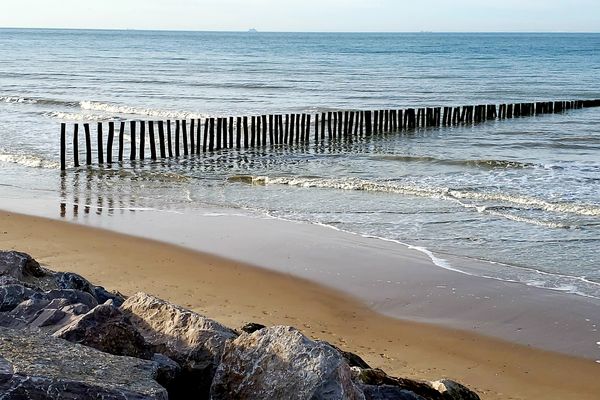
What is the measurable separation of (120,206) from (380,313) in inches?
327

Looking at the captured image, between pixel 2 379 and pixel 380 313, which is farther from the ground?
pixel 2 379

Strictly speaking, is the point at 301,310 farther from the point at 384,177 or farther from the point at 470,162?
the point at 470,162

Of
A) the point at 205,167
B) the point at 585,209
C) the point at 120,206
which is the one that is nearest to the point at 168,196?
the point at 120,206

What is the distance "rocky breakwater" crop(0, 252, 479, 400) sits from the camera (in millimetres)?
4500

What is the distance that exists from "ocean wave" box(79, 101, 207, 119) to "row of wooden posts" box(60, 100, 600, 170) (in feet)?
9.67

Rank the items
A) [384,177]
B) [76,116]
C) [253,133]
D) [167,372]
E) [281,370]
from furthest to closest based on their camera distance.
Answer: [76,116], [253,133], [384,177], [167,372], [281,370]

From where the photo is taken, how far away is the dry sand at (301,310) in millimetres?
8734

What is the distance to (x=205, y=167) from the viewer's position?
2361 cm

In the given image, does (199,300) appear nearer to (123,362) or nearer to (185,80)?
(123,362)

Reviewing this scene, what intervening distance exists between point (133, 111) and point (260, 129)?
12.8m

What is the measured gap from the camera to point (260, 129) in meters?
28.5

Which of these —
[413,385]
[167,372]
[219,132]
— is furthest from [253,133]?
[167,372]

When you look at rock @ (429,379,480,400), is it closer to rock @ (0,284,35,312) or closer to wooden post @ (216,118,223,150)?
rock @ (0,284,35,312)

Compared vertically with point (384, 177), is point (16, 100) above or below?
above
